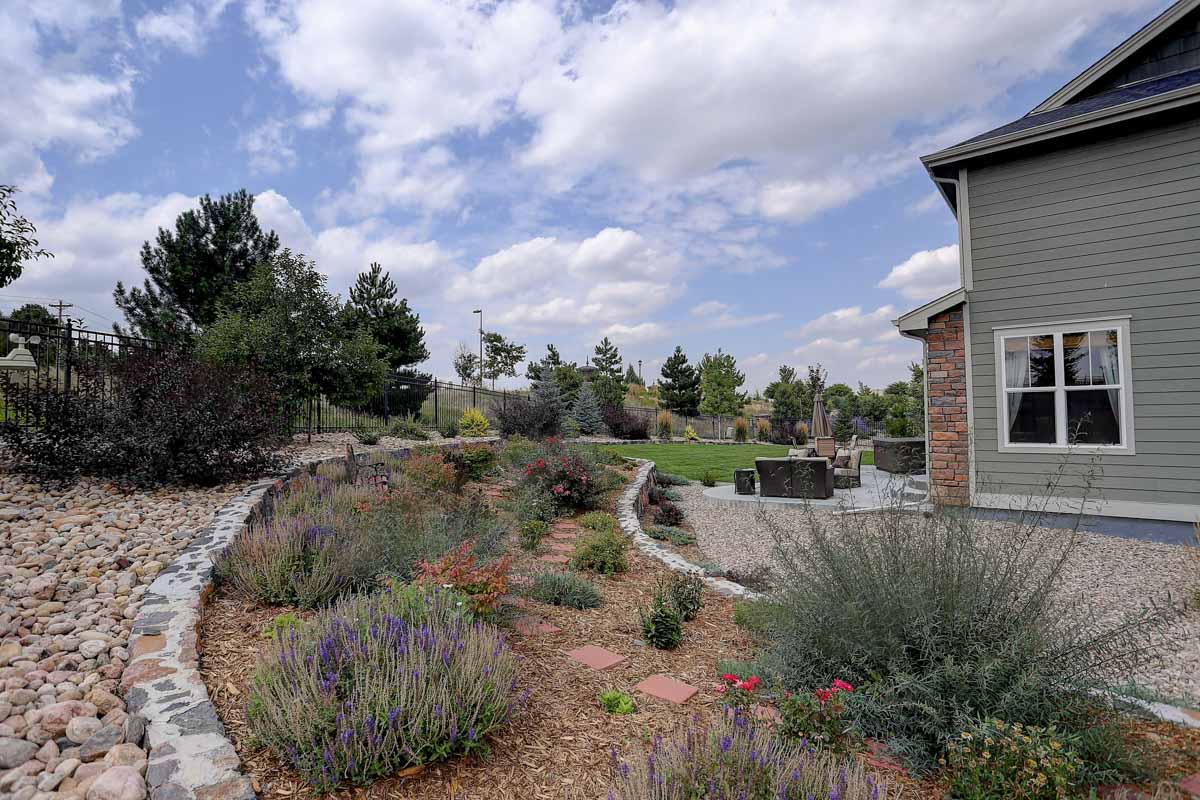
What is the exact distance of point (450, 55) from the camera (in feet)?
22.2

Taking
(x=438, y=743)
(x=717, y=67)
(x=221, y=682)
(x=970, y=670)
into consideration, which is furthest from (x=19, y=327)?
(x=970, y=670)

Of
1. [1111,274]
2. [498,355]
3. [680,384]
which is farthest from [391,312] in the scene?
[1111,274]

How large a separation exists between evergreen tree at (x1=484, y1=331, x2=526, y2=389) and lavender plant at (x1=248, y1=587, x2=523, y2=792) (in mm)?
34049

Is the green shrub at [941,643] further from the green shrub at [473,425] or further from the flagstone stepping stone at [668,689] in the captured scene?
the green shrub at [473,425]

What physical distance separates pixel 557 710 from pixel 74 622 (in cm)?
240

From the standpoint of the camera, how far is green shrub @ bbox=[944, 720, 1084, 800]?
1606 millimetres

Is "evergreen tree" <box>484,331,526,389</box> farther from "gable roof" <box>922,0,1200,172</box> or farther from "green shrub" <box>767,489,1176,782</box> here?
"green shrub" <box>767,489,1176,782</box>

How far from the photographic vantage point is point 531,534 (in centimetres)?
519

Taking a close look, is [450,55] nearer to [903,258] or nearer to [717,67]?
[717,67]

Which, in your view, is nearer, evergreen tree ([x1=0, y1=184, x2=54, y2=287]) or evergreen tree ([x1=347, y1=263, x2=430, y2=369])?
evergreen tree ([x1=0, y1=184, x2=54, y2=287])

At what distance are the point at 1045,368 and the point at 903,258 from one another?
4290mm

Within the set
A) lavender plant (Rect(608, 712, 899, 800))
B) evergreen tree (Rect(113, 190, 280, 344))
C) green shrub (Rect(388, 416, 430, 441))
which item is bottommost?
lavender plant (Rect(608, 712, 899, 800))

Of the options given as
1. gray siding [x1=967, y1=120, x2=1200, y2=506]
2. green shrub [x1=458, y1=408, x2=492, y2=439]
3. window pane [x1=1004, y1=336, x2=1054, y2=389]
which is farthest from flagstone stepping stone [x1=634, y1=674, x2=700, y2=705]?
green shrub [x1=458, y1=408, x2=492, y2=439]

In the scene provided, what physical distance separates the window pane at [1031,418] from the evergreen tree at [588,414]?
51.6 ft
